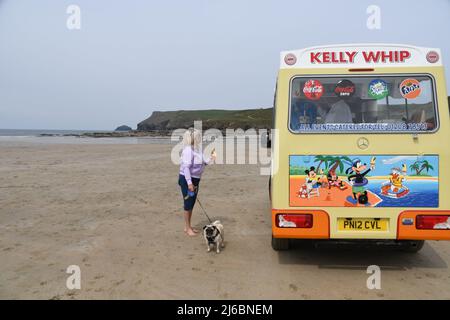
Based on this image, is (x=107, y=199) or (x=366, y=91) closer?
(x=366, y=91)

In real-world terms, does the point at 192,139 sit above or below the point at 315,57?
below

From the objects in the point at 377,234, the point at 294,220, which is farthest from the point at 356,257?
the point at 294,220

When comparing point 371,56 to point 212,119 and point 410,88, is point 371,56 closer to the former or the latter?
point 410,88

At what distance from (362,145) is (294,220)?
129cm

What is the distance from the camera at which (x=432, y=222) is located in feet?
15.0

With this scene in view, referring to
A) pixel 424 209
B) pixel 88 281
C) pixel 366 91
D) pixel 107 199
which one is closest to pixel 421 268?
pixel 424 209

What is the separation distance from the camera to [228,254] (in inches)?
229

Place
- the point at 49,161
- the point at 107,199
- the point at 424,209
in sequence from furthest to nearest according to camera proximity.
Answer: the point at 49,161 → the point at 107,199 → the point at 424,209

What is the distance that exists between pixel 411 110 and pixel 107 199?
7719 millimetres

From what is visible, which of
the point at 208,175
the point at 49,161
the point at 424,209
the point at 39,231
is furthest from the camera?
the point at 49,161

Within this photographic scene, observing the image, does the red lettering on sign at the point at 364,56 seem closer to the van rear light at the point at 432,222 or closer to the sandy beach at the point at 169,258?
the van rear light at the point at 432,222

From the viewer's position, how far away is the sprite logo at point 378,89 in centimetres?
472

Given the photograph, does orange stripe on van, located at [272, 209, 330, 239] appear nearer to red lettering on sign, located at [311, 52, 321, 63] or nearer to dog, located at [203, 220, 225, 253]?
dog, located at [203, 220, 225, 253]
